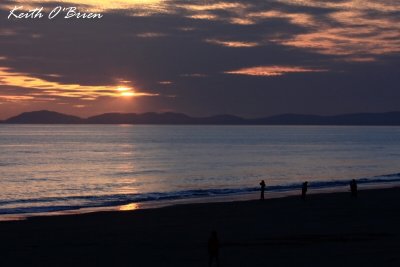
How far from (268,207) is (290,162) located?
185 ft

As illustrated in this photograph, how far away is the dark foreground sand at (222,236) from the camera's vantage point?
20.7 metres

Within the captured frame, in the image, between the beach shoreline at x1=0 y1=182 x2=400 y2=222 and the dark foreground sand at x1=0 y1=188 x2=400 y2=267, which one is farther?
the beach shoreline at x1=0 y1=182 x2=400 y2=222

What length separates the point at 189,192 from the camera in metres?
50.7

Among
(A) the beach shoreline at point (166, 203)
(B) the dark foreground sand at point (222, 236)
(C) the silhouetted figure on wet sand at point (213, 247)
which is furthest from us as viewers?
(A) the beach shoreline at point (166, 203)

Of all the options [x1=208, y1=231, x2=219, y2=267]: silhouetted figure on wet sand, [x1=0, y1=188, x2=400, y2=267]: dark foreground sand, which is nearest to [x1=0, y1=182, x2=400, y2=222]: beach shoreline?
[x1=0, y1=188, x2=400, y2=267]: dark foreground sand

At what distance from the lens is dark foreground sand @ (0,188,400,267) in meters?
20.7

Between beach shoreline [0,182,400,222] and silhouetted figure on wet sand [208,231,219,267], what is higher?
silhouetted figure on wet sand [208,231,219,267]

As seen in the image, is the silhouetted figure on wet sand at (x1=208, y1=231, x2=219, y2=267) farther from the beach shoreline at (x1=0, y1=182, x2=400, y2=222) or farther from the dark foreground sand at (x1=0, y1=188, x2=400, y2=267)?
the beach shoreline at (x1=0, y1=182, x2=400, y2=222)

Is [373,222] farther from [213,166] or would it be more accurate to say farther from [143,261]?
[213,166]

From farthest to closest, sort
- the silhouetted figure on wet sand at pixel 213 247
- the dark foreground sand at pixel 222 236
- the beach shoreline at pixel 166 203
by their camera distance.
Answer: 1. the beach shoreline at pixel 166 203
2. the dark foreground sand at pixel 222 236
3. the silhouetted figure on wet sand at pixel 213 247

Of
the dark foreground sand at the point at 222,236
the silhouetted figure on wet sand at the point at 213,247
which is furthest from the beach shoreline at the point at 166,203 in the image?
the silhouetted figure on wet sand at the point at 213,247

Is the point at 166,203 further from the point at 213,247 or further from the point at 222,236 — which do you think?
the point at 213,247

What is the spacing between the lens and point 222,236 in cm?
2530

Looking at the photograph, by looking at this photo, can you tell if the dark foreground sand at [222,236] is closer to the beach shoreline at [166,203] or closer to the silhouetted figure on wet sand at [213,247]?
the silhouetted figure on wet sand at [213,247]
